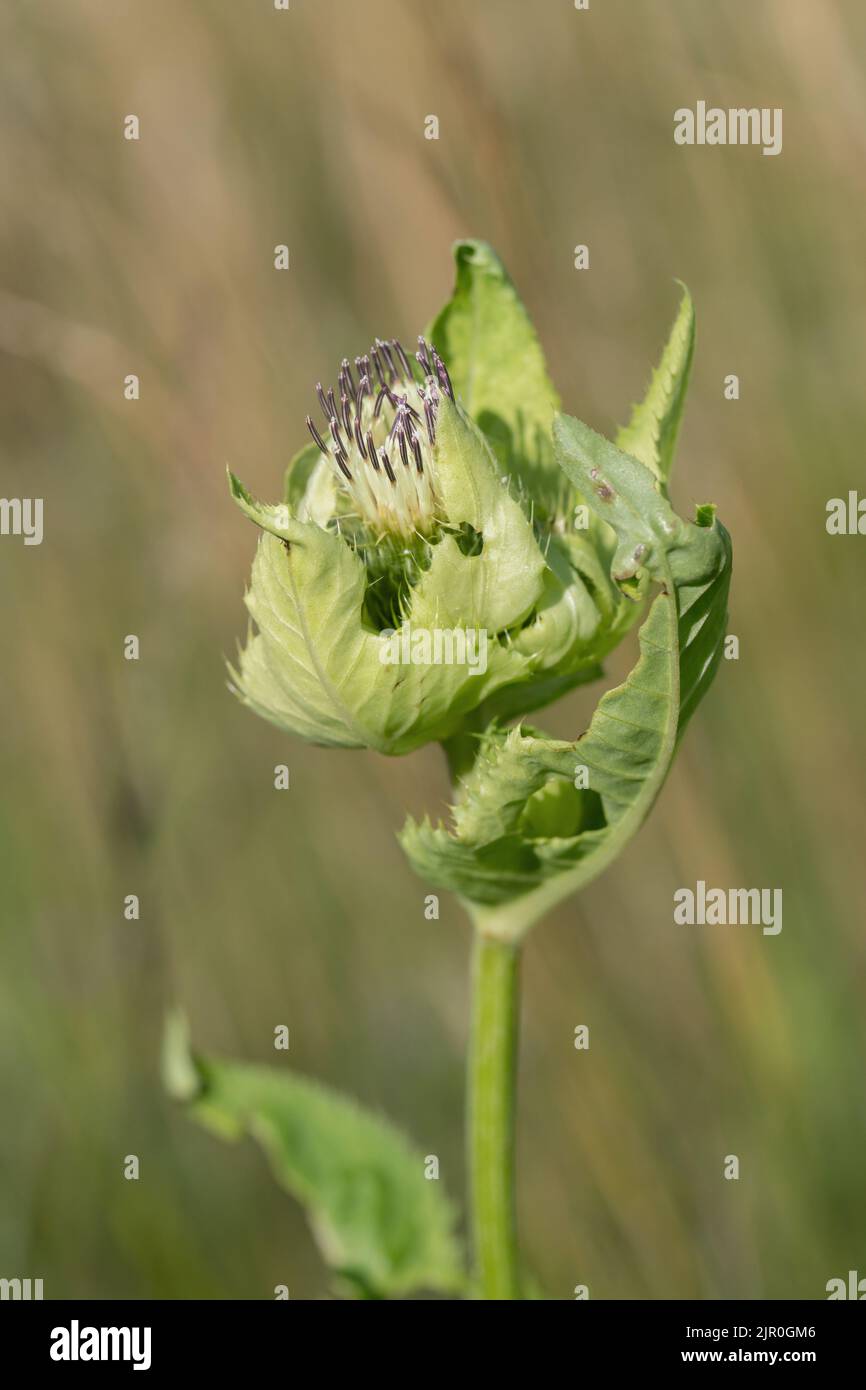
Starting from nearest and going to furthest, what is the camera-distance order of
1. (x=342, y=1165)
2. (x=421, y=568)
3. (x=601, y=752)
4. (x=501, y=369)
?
1. (x=601, y=752)
2. (x=421, y=568)
3. (x=501, y=369)
4. (x=342, y=1165)

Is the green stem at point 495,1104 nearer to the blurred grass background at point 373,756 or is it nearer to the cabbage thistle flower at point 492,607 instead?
the cabbage thistle flower at point 492,607

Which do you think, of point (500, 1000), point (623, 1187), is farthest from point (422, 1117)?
point (500, 1000)

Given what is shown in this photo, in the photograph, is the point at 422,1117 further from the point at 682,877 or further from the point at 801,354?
the point at 801,354

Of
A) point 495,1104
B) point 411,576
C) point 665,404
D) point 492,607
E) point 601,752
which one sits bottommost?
point 495,1104

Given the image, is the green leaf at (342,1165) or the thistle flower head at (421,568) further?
the green leaf at (342,1165)

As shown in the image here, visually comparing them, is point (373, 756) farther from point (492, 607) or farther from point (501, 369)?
point (492, 607)

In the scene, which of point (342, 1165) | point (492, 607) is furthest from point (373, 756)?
point (492, 607)

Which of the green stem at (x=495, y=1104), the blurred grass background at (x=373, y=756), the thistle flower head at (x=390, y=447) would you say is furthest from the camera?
the blurred grass background at (x=373, y=756)

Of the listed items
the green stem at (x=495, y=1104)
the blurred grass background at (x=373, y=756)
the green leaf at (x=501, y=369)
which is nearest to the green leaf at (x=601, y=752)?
the green stem at (x=495, y=1104)
